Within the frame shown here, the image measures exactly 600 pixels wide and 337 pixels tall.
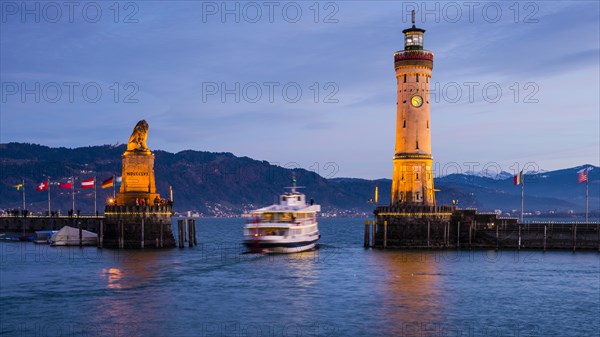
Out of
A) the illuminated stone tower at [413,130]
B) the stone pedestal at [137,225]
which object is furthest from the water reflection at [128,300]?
the illuminated stone tower at [413,130]

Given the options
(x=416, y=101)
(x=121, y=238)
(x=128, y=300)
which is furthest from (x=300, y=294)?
(x=121, y=238)

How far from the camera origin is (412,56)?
104 m

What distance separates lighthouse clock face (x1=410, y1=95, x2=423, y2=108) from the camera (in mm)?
104500

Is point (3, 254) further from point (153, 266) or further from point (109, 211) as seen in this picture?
point (153, 266)

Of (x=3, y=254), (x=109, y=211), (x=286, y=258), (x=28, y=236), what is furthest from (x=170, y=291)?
(x=28, y=236)

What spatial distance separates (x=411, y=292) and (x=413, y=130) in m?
38.3

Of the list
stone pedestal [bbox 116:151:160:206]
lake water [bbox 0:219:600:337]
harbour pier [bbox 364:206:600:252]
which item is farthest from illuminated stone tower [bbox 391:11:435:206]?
stone pedestal [bbox 116:151:160:206]

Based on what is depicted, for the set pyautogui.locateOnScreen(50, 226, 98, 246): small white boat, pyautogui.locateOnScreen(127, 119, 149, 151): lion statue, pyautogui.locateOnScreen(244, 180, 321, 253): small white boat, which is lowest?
pyautogui.locateOnScreen(50, 226, 98, 246): small white boat

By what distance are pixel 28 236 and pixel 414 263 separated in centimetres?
7132

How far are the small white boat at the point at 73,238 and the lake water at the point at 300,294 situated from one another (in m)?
11.6

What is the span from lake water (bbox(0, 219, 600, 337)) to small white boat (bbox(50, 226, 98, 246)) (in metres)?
11.6

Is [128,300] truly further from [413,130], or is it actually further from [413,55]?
[413,55]

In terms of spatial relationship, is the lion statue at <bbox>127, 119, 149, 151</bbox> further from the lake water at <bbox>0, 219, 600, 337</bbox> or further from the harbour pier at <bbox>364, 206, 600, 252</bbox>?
the harbour pier at <bbox>364, 206, 600, 252</bbox>

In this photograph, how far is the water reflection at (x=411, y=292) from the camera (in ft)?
183
